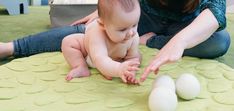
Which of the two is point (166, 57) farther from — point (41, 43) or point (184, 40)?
point (41, 43)

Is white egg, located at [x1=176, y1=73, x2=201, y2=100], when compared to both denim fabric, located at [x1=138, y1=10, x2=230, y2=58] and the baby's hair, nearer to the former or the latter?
the baby's hair

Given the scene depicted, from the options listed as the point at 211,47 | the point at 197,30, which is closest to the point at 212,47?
the point at 211,47

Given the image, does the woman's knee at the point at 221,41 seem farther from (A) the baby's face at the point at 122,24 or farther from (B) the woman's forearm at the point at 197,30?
(A) the baby's face at the point at 122,24

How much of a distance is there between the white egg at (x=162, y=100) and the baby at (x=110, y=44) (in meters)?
0.07

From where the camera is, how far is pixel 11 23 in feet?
5.94

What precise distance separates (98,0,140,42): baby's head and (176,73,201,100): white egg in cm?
16

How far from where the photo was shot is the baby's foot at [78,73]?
0.89m

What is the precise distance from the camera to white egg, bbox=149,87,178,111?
0.67 m

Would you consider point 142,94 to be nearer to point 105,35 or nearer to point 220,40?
point 105,35

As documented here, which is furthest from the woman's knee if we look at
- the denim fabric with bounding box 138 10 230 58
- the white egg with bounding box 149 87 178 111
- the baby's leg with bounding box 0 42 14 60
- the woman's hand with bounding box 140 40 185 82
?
the baby's leg with bounding box 0 42 14 60

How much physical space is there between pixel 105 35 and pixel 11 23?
3.51 ft

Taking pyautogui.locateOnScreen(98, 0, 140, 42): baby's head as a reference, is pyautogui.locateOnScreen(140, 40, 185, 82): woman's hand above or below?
below

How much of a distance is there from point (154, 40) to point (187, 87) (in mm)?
448

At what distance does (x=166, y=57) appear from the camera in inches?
28.2
